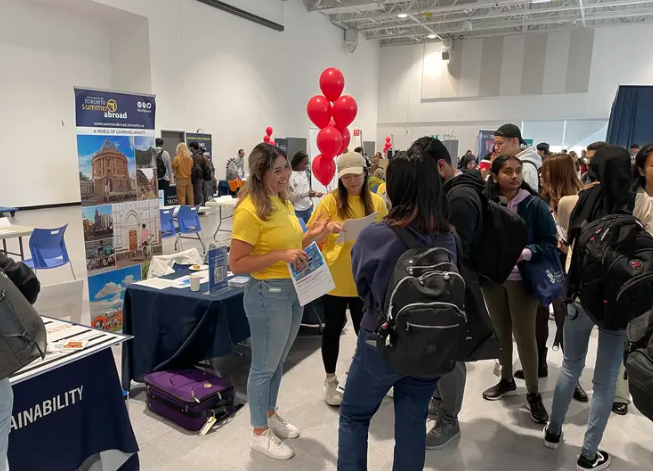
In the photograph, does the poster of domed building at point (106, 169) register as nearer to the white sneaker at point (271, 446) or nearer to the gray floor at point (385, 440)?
the gray floor at point (385, 440)

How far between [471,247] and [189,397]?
159 centimetres

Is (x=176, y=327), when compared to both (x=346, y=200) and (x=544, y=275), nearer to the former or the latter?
(x=346, y=200)

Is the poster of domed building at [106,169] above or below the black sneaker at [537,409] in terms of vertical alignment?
above

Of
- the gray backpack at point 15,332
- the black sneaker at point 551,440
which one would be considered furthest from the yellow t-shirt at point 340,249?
the gray backpack at point 15,332

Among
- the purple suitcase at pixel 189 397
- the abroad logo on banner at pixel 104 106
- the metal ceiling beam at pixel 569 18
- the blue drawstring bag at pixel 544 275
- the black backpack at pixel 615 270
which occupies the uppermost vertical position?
the metal ceiling beam at pixel 569 18

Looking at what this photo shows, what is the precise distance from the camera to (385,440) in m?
2.37

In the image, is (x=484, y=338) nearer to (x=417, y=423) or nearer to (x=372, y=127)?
(x=417, y=423)

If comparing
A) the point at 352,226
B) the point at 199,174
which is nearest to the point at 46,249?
the point at 352,226

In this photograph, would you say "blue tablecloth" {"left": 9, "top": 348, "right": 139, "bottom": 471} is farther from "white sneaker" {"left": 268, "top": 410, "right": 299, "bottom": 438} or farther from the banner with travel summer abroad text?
the banner with travel summer abroad text

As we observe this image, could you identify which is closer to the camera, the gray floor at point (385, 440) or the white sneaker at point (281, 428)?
the gray floor at point (385, 440)

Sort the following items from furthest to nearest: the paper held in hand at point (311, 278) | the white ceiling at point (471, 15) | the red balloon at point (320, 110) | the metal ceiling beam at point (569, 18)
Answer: the metal ceiling beam at point (569, 18) → the white ceiling at point (471, 15) → the red balloon at point (320, 110) → the paper held in hand at point (311, 278)

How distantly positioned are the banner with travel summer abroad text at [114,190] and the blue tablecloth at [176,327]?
807 millimetres

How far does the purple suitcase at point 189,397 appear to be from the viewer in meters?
2.39

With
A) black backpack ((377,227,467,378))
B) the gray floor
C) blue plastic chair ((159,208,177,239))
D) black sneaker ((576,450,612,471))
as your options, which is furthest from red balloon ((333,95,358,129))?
black backpack ((377,227,467,378))
